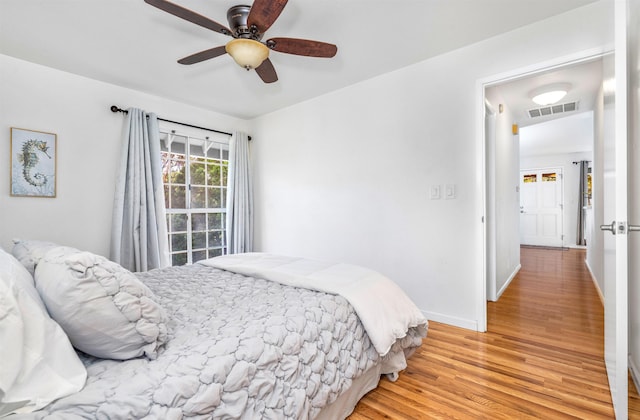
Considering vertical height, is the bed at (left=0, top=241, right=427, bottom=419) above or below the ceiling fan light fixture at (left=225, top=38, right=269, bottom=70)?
below

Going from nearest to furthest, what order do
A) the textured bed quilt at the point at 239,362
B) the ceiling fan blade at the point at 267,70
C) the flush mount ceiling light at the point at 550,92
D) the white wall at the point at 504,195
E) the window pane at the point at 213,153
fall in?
the textured bed quilt at the point at 239,362 < the ceiling fan blade at the point at 267,70 < the flush mount ceiling light at the point at 550,92 < the white wall at the point at 504,195 < the window pane at the point at 213,153

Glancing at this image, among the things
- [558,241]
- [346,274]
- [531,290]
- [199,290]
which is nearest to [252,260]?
[199,290]

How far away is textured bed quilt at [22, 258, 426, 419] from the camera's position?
0.83 metres

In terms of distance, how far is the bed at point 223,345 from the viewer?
0.83 m

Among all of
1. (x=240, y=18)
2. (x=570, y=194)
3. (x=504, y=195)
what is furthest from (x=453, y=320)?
(x=570, y=194)

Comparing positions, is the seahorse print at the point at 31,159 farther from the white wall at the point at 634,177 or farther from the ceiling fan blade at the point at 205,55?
the white wall at the point at 634,177

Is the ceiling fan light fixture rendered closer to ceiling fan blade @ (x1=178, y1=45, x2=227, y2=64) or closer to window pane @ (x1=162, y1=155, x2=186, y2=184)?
ceiling fan blade @ (x1=178, y1=45, x2=227, y2=64)

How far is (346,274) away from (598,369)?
1678mm

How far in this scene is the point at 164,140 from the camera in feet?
11.5

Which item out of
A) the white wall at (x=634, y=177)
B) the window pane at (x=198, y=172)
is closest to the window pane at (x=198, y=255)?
the window pane at (x=198, y=172)

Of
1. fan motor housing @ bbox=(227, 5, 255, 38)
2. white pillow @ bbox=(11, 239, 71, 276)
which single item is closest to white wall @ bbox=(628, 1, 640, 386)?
fan motor housing @ bbox=(227, 5, 255, 38)

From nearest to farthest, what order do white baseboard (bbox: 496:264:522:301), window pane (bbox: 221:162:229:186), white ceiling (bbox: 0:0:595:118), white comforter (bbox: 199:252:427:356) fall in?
white comforter (bbox: 199:252:427:356), white ceiling (bbox: 0:0:595:118), white baseboard (bbox: 496:264:522:301), window pane (bbox: 221:162:229:186)

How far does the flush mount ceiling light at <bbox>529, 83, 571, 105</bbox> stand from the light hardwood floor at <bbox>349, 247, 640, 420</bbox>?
83.7 inches

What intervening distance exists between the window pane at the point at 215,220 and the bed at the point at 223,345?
2234 mm
